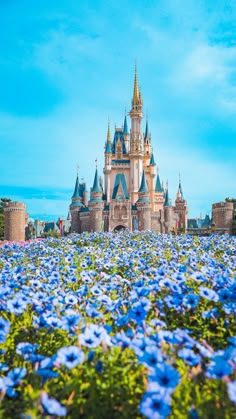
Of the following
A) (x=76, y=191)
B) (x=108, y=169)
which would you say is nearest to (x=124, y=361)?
(x=76, y=191)

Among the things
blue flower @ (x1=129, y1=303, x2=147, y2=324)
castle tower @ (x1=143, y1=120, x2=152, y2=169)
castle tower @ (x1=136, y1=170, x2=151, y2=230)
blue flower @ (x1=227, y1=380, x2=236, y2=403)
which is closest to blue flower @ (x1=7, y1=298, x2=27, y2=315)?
blue flower @ (x1=129, y1=303, x2=147, y2=324)

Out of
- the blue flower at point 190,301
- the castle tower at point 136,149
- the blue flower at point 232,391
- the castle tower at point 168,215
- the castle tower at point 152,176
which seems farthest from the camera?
the castle tower at point 152,176

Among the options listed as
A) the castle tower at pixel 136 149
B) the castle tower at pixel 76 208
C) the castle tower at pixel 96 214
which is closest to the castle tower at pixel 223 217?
the castle tower at pixel 96 214

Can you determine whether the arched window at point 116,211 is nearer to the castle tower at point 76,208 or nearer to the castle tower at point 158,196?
the castle tower at point 76,208

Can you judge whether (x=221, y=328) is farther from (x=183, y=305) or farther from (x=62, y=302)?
(x=62, y=302)

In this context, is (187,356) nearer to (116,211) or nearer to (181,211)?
(116,211)

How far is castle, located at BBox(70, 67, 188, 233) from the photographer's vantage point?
5175cm

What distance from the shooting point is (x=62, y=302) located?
3750mm

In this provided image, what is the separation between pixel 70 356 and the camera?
2.34 metres

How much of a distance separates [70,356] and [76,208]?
54257 mm

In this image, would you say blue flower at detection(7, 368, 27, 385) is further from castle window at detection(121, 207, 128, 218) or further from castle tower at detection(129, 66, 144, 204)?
castle tower at detection(129, 66, 144, 204)

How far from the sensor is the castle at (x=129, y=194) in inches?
2037

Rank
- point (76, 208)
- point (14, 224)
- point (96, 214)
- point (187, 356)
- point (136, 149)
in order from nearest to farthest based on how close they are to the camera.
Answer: point (187, 356) < point (14, 224) < point (96, 214) < point (76, 208) < point (136, 149)

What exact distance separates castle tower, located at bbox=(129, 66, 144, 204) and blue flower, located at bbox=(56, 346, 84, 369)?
56.7m
